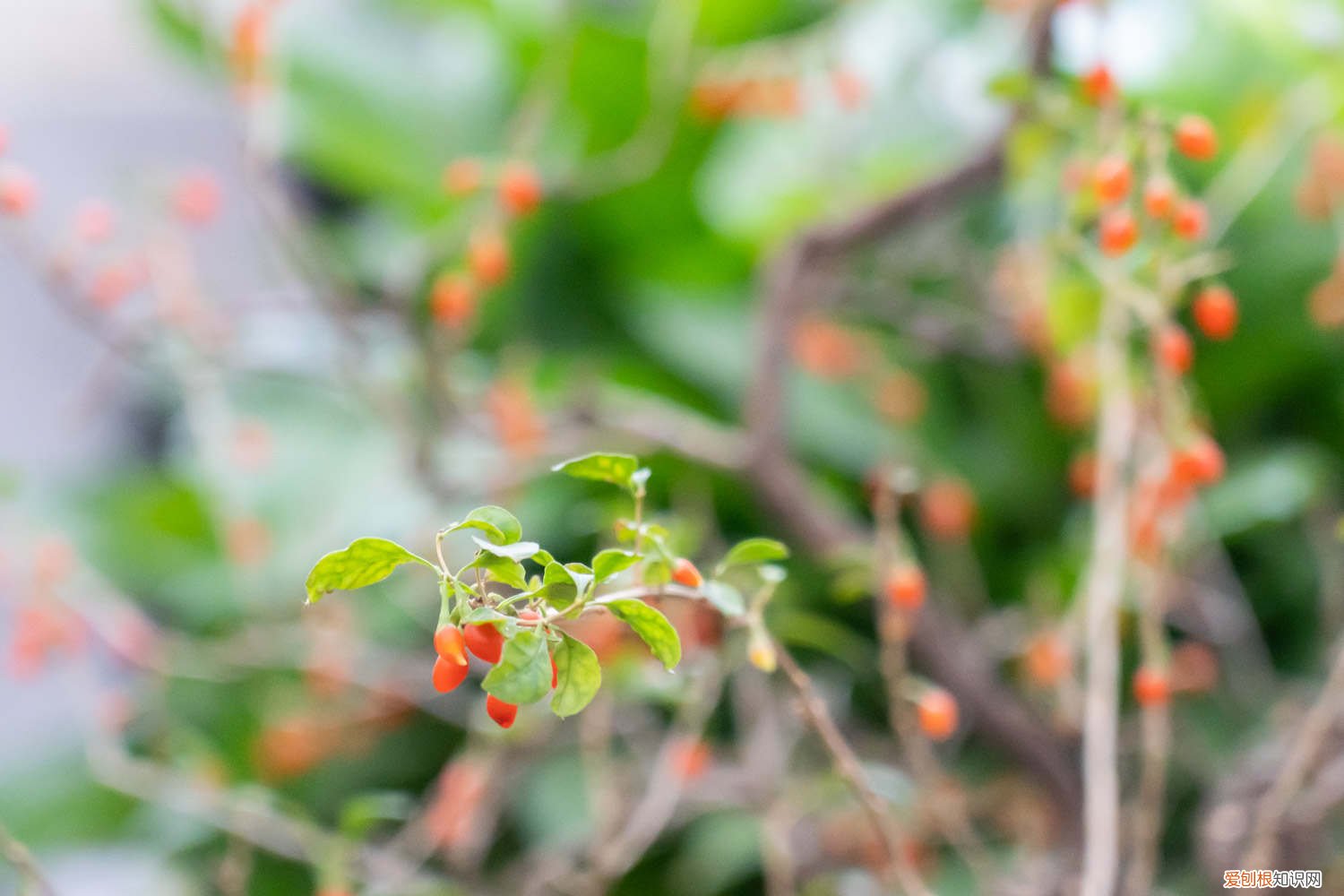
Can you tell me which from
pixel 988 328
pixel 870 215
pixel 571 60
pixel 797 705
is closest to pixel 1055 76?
pixel 870 215

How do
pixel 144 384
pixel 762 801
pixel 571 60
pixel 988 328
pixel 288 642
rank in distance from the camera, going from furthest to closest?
pixel 144 384 → pixel 571 60 → pixel 988 328 → pixel 288 642 → pixel 762 801

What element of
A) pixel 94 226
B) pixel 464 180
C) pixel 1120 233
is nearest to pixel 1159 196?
pixel 1120 233

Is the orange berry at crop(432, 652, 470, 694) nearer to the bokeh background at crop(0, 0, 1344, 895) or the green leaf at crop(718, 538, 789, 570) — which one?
the green leaf at crop(718, 538, 789, 570)

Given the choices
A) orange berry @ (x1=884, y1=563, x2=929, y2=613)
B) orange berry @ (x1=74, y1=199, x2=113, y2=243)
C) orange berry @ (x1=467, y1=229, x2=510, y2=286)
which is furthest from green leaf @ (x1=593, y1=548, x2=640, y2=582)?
orange berry @ (x1=74, y1=199, x2=113, y2=243)

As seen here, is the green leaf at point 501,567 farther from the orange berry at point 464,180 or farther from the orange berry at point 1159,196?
the orange berry at point 464,180

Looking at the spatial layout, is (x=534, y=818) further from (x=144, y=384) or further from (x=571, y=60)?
(x=144, y=384)
